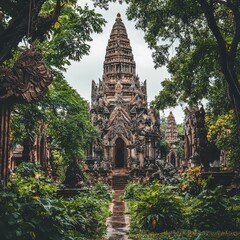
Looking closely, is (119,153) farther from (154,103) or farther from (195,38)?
(195,38)

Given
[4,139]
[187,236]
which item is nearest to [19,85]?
[4,139]

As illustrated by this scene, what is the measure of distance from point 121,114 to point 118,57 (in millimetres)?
14482

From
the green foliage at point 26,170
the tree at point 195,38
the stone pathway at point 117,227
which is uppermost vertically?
the tree at point 195,38

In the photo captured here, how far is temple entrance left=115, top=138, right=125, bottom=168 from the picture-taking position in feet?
128

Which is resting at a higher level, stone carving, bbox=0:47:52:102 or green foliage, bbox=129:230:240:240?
stone carving, bbox=0:47:52:102

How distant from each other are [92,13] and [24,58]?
6413 millimetres

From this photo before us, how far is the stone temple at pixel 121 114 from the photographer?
3606 cm

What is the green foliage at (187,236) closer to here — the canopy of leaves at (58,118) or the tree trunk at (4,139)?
the tree trunk at (4,139)

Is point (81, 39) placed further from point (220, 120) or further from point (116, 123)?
point (116, 123)

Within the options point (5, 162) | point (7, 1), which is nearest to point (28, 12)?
point (7, 1)

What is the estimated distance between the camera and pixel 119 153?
1567 inches

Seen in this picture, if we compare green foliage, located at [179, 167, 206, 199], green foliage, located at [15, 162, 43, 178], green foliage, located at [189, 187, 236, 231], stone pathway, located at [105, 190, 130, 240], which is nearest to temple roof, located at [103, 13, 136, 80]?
green foliage, located at [179, 167, 206, 199]

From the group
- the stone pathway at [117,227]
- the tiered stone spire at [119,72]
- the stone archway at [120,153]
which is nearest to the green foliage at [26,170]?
the stone pathway at [117,227]

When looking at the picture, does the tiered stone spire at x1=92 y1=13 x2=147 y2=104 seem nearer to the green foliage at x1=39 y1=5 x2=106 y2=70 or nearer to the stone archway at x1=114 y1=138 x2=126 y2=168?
Result: the stone archway at x1=114 y1=138 x2=126 y2=168
